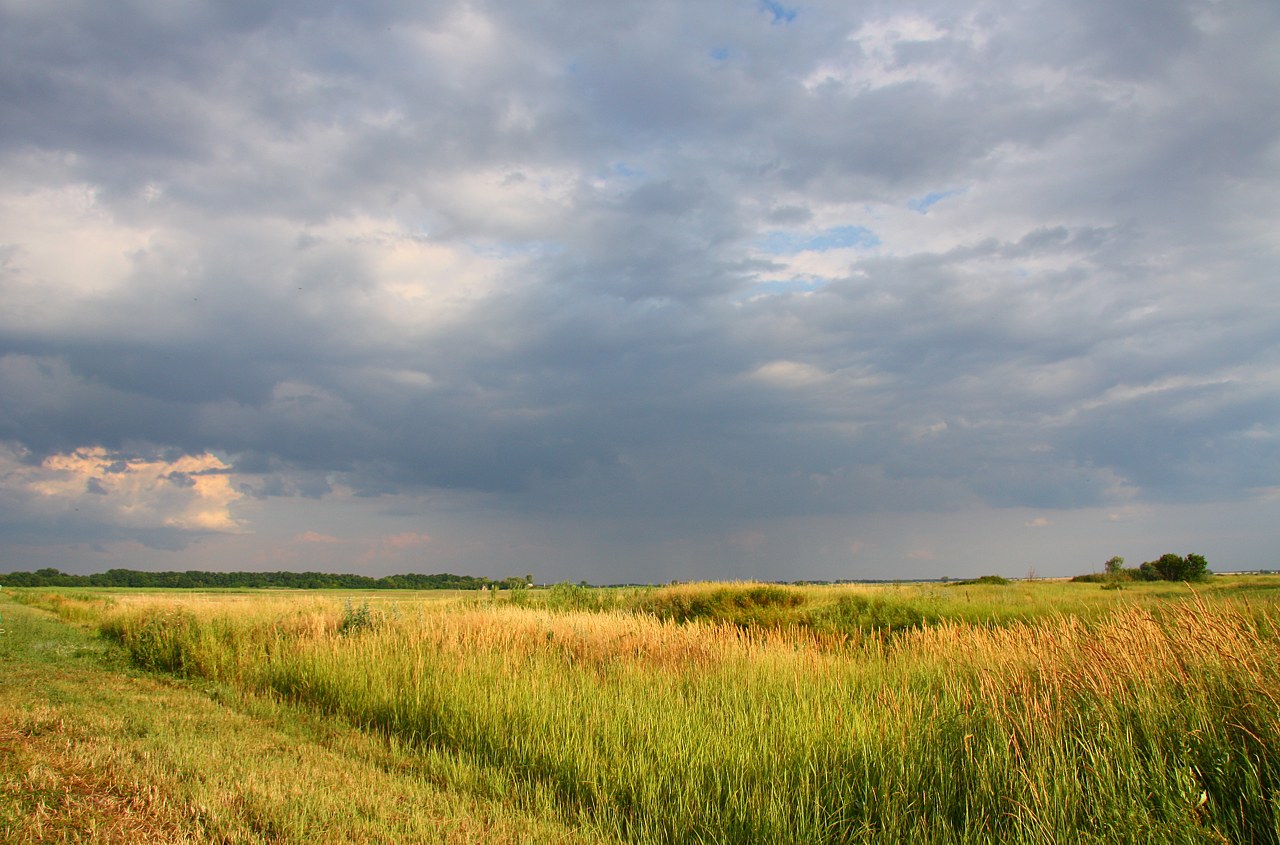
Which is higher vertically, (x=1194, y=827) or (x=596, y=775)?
(x=1194, y=827)

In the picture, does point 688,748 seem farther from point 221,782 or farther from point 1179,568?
point 1179,568

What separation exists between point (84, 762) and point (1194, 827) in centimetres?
804

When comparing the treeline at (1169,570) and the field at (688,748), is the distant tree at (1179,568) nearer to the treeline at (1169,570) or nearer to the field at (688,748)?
the treeline at (1169,570)

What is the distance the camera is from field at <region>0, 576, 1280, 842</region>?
4703 mm

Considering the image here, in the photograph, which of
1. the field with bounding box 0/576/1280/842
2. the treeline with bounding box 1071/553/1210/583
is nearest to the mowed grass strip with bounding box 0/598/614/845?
the field with bounding box 0/576/1280/842

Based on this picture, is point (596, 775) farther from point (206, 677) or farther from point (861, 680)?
point (206, 677)

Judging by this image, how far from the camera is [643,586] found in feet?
136

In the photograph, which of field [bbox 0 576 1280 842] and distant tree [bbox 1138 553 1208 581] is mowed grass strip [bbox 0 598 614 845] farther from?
distant tree [bbox 1138 553 1208 581]

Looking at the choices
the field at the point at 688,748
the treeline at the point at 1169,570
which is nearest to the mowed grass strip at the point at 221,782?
the field at the point at 688,748

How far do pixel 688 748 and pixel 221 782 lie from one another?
152 inches

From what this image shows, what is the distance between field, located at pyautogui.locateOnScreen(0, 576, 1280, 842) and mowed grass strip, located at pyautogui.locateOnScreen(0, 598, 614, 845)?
0.03m

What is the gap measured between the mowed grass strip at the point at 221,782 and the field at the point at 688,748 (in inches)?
1.1

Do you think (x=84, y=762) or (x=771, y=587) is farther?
(x=771, y=587)

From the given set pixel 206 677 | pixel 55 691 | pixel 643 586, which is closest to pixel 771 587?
pixel 643 586
